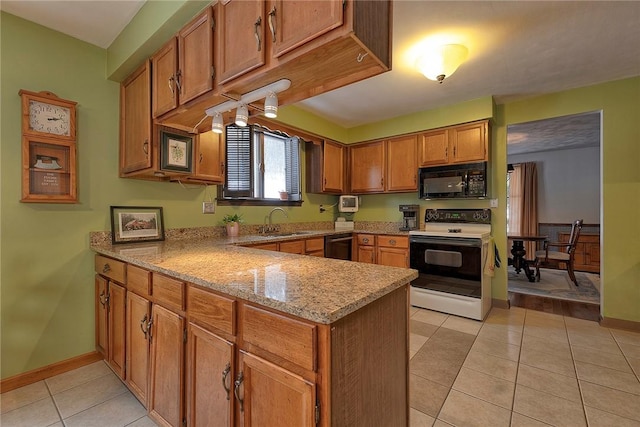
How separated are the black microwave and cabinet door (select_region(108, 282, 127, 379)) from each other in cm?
332

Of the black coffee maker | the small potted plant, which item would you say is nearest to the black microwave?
the black coffee maker

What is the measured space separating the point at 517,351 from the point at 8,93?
4273 mm

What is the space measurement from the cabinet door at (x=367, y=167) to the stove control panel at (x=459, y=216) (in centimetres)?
77

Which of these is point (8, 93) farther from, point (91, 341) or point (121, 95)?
point (91, 341)

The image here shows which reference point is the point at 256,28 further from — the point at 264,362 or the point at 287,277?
the point at 264,362

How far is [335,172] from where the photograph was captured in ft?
13.6

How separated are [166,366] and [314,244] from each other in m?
1.99

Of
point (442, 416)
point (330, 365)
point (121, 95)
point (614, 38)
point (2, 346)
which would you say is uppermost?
point (614, 38)

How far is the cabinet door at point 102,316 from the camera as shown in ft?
6.63

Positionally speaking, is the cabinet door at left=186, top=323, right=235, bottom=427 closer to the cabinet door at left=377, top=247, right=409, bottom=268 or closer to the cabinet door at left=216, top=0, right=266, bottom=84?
the cabinet door at left=216, top=0, right=266, bottom=84

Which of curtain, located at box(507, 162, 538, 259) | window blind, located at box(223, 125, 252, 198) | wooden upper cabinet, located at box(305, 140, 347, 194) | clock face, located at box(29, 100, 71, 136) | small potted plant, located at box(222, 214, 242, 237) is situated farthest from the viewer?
curtain, located at box(507, 162, 538, 259)

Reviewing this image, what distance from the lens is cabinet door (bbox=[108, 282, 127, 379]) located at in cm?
177

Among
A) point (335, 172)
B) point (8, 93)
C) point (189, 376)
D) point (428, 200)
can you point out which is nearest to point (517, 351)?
point (428, 200)

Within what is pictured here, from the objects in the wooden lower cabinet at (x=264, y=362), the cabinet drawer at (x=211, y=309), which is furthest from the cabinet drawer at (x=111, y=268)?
the cabinet drawer at (x=211, y=309)
